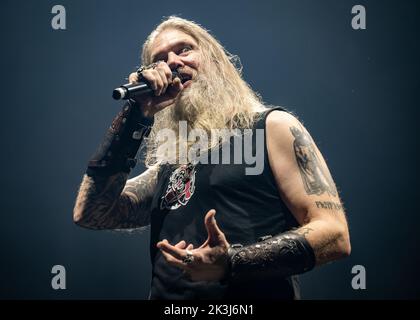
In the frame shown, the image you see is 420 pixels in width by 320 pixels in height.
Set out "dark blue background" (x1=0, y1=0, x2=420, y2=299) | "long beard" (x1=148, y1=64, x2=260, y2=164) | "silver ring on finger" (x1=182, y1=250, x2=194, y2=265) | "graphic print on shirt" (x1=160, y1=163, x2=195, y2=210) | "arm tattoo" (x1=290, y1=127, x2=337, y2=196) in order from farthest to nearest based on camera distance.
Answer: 1. "dark blue background" (x1=0, y1=0, x2=420, y2=299)
2. "long beard" (x1=148, y1=64, x2=260, y2=164)
3. "graphic print on shirt" (x1=160, y1=163, x2=195, y2=210)
4. "arm tattoo" (x1=290, y1=127, x2=337, y2=196)
5. "silver ring on finger" (x1=182, y1=250, x2=194, y2=265)

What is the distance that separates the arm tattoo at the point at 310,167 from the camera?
47.9 inches

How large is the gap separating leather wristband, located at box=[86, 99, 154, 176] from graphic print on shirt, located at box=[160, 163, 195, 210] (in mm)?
142

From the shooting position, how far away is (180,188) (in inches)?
54.6

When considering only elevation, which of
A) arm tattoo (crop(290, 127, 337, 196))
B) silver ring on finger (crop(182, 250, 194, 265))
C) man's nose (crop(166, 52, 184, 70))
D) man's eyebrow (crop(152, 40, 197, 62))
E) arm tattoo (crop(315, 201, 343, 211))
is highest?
man's eyebrow (crop(152, 40, 197, 62))

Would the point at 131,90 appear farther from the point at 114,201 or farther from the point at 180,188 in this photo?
the point at 114,201

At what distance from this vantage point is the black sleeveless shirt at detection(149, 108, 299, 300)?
1.20 meters

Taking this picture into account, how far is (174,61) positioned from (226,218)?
1.94 ft

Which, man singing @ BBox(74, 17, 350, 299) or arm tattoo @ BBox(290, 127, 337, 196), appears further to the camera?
arm tattoo @ BBox(290, 127, 337, 196)

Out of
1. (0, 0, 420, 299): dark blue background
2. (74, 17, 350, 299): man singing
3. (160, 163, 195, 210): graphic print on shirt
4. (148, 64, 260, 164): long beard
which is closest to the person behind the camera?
(74, 17, 350, 299): man singing

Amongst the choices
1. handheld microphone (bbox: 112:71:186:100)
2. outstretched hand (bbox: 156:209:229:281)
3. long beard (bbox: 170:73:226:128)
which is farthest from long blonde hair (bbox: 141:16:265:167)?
outstretched hand (bbox: 156:209:229:281)

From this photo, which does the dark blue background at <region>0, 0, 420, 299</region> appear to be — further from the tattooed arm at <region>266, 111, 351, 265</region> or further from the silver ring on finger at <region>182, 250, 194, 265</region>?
the silver ring on finger at <region>182, 250, 194, 265</region>

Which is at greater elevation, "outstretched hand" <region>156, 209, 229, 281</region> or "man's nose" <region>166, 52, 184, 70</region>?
"man's nose" <region>166, 52, 184, 70</region>
